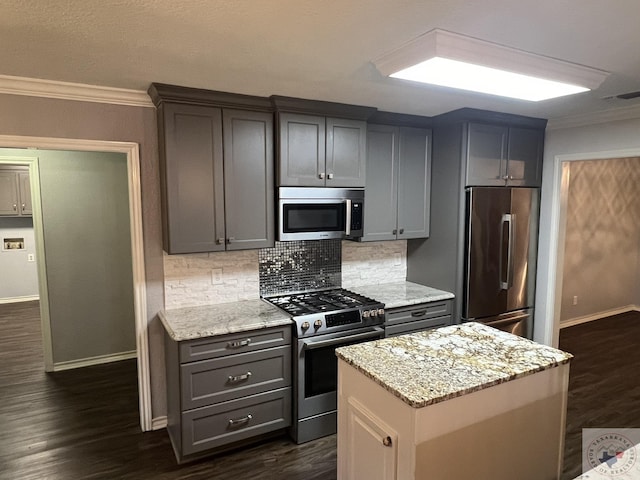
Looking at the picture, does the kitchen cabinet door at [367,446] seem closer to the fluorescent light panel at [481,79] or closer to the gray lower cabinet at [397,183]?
the fluorescent light panel at [481,79]

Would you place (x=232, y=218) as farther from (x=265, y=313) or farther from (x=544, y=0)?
(x=544, y=0)

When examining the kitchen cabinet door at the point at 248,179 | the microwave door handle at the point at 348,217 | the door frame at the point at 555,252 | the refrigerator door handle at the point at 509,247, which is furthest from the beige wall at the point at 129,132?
the door frame at the point at 555,252

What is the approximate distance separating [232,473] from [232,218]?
1.62m

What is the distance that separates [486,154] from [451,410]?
250 cm

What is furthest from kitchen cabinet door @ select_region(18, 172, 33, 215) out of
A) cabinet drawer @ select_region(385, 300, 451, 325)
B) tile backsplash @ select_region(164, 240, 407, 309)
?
cabinet drawer @ select_region(385, 300, 451, 325)

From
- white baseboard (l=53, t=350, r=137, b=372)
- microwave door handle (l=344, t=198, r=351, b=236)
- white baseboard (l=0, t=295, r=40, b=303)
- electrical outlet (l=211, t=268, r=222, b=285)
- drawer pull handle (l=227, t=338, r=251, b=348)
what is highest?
microwave door handle (l=344, t=198, r=351, b=236)

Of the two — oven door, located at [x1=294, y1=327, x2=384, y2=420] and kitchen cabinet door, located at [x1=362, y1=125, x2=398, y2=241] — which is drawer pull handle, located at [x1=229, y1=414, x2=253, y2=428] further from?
kitchen cabinet door, located at [x1=362, y1=125, x2=398, y2=241]

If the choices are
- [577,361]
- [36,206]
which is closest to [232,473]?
[36,206]

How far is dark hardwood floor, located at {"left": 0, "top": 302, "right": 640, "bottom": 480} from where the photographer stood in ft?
8.50

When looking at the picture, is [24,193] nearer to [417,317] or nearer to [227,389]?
[227,389]

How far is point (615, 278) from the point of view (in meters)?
5.82

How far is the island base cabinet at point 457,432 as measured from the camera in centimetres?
155

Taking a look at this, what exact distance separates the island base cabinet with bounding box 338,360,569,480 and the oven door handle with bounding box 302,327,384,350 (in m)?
0.85

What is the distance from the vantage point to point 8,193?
6082 mm
